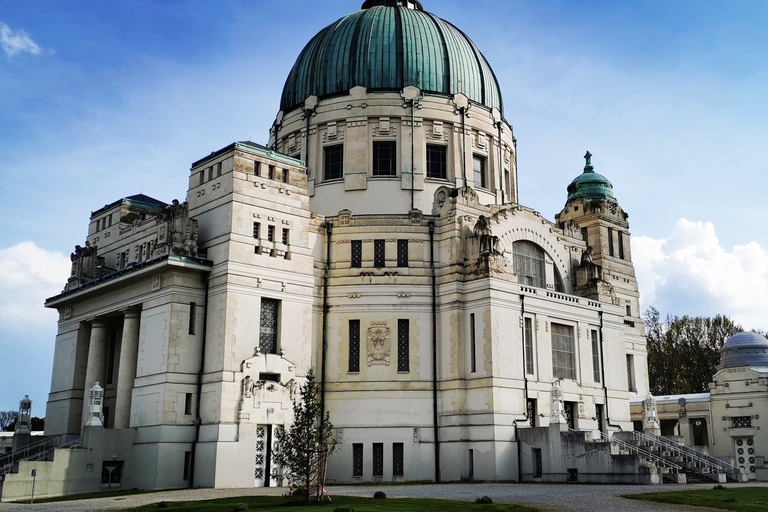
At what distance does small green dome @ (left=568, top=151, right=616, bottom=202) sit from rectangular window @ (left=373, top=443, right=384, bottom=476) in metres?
30.6

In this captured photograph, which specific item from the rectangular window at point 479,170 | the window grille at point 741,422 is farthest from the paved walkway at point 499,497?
the rectangular window at point 479,170

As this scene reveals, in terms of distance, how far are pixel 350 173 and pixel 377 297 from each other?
31.7 feet

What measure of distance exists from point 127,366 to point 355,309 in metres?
13.0

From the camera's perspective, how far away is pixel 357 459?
4484 cm

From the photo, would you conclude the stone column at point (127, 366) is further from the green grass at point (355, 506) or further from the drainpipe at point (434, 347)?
the drainpipe at point (434, 347)

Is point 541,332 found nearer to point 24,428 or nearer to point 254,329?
point 254,329

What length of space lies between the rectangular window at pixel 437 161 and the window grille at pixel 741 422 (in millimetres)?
24013

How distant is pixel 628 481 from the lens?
38125 millimetres

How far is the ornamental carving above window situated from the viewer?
4622 cm

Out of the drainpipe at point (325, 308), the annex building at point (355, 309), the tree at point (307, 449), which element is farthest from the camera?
the drainpipe at point (325, 308)

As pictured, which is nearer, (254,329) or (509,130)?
(254,329)

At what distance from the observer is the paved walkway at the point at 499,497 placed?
26.1 meters

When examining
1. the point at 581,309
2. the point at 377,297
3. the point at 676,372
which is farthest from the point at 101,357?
the point at 676,372

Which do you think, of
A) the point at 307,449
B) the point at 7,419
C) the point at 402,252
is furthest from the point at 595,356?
the point at 7,419
